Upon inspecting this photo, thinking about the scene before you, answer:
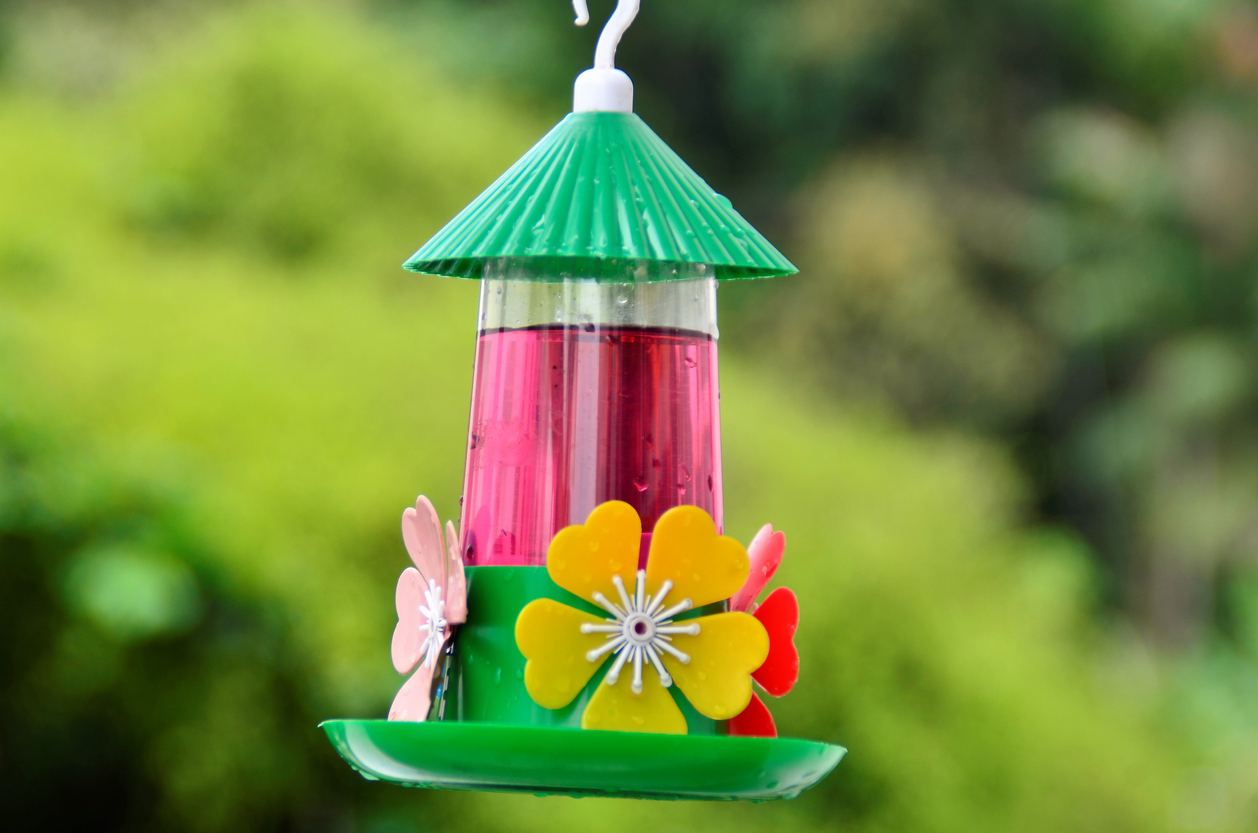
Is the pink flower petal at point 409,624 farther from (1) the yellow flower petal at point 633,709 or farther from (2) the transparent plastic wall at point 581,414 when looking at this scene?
(1) the yellow flower petal at point 633,709

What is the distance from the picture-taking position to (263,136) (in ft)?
18.6

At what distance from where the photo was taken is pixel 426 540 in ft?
3.96

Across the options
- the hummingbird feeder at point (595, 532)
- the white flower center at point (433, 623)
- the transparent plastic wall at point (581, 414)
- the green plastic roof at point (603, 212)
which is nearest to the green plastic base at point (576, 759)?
the hummingbird feeder at point (595, 532)

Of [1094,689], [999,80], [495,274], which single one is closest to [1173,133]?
[999,80]

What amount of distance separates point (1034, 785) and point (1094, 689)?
1.28 metres

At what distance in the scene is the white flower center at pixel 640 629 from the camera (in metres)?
1.10

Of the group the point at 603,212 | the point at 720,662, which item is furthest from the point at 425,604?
the point at 603,212

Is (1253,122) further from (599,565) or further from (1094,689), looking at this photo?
(599,565)

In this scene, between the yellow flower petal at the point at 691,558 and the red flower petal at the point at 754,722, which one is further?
the red flower petal at the point at 754,722

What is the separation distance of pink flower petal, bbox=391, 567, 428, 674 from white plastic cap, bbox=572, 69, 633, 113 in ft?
1.45

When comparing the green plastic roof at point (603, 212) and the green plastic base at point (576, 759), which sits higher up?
the green plastic roof at point (603, 212)

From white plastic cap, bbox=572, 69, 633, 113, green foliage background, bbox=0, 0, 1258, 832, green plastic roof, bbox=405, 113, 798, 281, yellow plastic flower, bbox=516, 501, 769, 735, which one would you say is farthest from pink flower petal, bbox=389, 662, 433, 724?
green foliage background, bbox=0, 0, 1258, 832

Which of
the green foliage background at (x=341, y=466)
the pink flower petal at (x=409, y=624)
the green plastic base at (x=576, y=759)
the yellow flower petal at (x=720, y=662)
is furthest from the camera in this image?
the green foliage background at (x=341, y=466)

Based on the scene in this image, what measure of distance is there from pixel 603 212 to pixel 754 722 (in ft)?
1.62
